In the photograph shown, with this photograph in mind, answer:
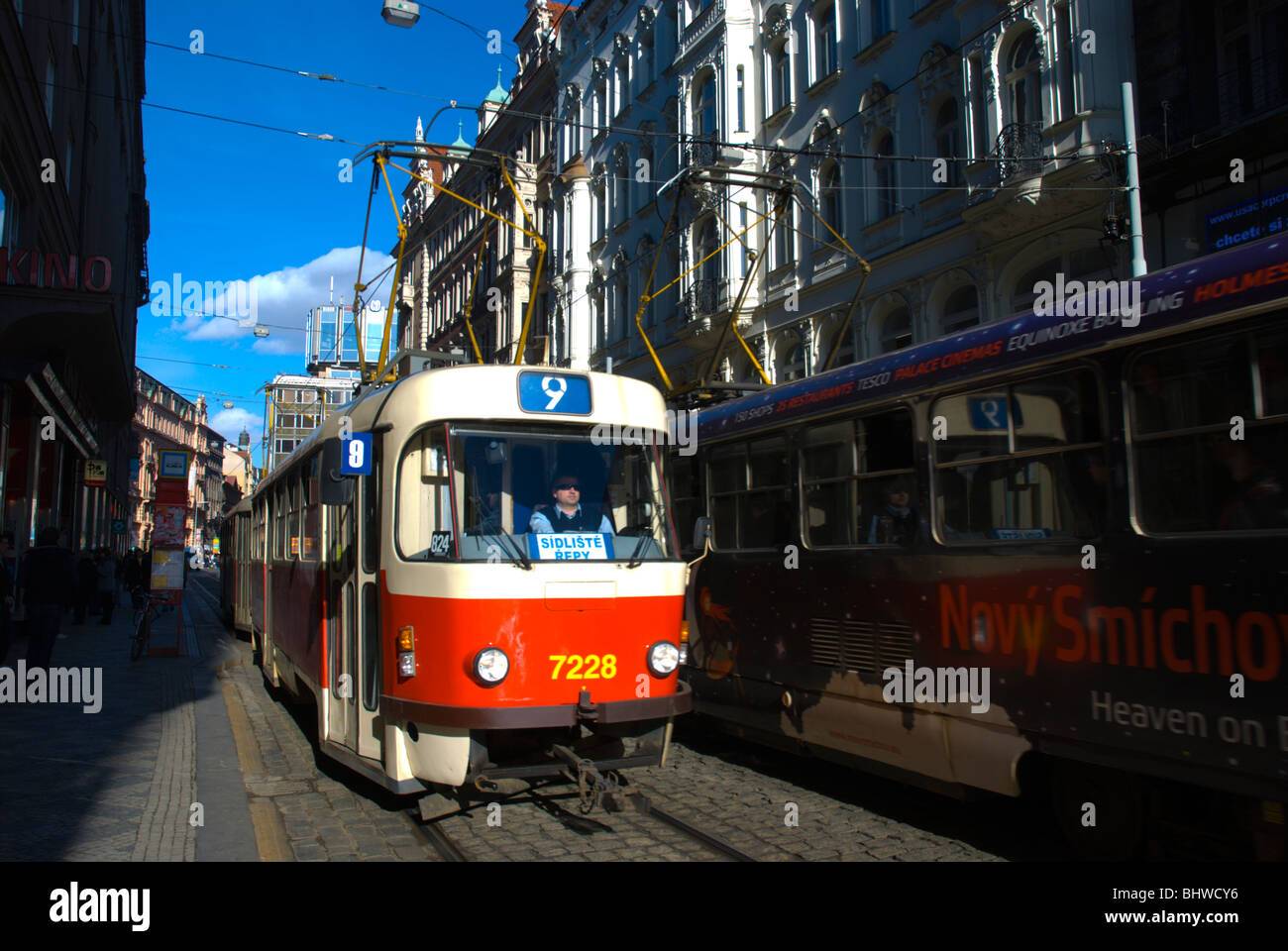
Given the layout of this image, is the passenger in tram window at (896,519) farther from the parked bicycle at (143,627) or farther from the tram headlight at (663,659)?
the parked bicycle at (143,627)

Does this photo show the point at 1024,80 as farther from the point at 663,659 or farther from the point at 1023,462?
the point at 663,659

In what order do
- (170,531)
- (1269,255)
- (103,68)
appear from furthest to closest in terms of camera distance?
(103,68) < (170,531) < (1269,255)

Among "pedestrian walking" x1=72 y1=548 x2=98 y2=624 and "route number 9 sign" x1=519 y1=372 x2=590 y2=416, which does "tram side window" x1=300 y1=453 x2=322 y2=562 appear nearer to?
"route number 9 sign" x1=519 y1=372 x2=590 y2=416

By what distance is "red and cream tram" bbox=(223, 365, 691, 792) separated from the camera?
599 cm

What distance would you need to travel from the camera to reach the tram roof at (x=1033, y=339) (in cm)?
474

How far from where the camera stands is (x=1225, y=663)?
461 centimetres

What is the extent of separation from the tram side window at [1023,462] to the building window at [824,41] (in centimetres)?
1747

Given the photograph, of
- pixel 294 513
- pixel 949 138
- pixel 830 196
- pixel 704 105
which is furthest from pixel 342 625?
pixel 704 105

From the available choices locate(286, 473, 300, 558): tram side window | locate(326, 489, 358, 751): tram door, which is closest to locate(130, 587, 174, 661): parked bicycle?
locate(286, 473, 300, 558): tram side window

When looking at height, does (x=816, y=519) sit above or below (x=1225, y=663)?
above

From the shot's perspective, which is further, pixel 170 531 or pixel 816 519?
pixel 170 531

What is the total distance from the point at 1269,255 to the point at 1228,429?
795 millimetres
